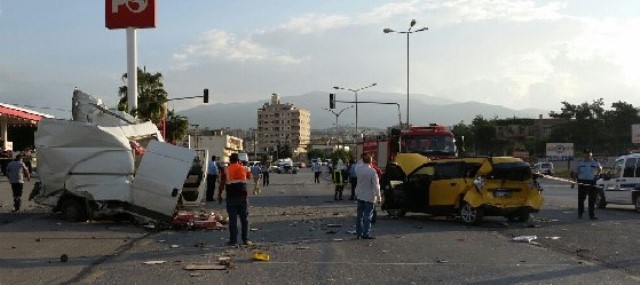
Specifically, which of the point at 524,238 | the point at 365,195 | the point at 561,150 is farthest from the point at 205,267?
the point at 561,150

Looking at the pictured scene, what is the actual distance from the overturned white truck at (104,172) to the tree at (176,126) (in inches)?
1832

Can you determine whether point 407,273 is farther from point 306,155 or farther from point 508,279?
point 306,155

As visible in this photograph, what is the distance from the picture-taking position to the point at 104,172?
16438mm

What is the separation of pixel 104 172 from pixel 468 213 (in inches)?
333

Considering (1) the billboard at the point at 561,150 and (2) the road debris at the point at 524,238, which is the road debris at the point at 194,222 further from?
(1) the billboard at the point at 561,150

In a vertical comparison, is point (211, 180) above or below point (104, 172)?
below

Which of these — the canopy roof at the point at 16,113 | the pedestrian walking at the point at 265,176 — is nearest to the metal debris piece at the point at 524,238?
the pedestrian walking at the point at 265,176

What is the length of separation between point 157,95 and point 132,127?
40141mm

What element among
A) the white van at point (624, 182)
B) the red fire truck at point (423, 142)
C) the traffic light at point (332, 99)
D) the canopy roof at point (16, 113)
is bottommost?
the white van at point (624, 182)

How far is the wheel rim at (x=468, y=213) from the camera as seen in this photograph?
16462mm

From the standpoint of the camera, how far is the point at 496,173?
16.5 meters

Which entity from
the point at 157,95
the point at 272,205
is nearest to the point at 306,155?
the point at 157,95

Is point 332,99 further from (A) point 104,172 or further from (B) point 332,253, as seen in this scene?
(B) point 332,253

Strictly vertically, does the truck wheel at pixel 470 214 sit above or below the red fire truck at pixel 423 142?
below
